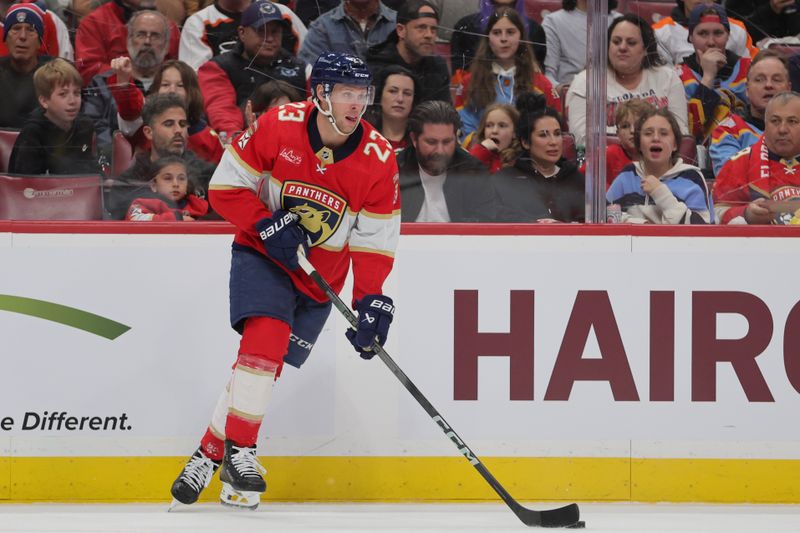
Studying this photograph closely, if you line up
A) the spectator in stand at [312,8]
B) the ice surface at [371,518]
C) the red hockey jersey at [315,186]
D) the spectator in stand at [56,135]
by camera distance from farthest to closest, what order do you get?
the spectator in stand at [312,8] < the spectator in stand at [56,135] < the red hockey jersey at [315,186] < the ice surface at [371,518]

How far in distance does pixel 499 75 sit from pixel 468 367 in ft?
3.18

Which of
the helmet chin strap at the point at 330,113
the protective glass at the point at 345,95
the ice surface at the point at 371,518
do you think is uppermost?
the protective glass at the point at 345,95

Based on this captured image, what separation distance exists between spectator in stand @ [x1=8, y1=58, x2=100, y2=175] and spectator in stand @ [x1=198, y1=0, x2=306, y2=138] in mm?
410

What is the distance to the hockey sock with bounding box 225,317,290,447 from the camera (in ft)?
10.7

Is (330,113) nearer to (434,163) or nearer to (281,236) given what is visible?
(281,236)

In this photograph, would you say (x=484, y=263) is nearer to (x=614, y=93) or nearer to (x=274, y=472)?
(x=614, y=93)

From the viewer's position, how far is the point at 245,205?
328 centimetres

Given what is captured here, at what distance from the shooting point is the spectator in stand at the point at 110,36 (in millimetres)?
3771

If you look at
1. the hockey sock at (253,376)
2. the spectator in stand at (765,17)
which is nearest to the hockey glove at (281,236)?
the hockey sock at (253,376)

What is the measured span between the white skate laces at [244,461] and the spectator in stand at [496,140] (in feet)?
4.07

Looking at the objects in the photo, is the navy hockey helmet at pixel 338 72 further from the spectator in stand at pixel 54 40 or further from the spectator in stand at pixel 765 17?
the spectator in stand at pixel 765 17

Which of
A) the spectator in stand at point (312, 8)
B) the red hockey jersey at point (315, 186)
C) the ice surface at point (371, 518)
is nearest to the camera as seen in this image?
the ice surface at point (371, 518)

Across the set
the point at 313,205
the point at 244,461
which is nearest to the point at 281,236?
the point at 313,205

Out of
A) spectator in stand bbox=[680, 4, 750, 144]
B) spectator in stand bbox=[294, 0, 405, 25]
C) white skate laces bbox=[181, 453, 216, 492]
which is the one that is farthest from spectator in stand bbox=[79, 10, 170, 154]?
spectator in stand bbox=[680, 4, 750, 144]
